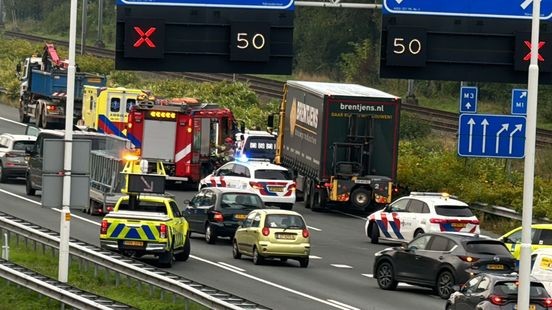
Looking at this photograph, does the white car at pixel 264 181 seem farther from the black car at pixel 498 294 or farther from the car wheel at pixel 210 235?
the black car at pixel 498 294

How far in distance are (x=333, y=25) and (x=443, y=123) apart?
2549 cm

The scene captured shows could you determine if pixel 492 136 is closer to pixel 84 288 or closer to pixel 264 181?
pixel 264 181

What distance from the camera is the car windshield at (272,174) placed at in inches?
1943

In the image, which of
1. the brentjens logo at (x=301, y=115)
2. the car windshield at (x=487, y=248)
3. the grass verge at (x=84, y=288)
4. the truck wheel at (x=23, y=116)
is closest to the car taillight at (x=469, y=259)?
the car windshield at (x=487, y=248)

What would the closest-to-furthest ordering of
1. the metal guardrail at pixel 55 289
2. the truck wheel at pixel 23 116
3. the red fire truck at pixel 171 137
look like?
the metal guardrail at pixel 55 289 < the red fire truck at pixel 171 137 < the truck wheel at pixel 23 116

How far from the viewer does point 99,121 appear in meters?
61.5

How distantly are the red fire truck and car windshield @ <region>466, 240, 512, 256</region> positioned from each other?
21451 millimetres

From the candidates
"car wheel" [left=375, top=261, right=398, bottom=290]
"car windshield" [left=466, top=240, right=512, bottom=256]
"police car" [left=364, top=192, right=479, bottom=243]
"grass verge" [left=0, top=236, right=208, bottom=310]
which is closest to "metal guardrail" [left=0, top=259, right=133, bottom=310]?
"grass verge" [left=0, top=236, right=208, bottom=310]

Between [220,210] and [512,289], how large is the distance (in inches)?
569

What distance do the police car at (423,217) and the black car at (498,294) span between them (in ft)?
40.2

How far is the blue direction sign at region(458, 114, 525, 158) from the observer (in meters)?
40.9

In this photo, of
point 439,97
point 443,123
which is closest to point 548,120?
point 443,123

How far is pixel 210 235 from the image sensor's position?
4166 centimetres

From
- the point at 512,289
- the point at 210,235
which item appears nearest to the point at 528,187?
the point at 512,289
